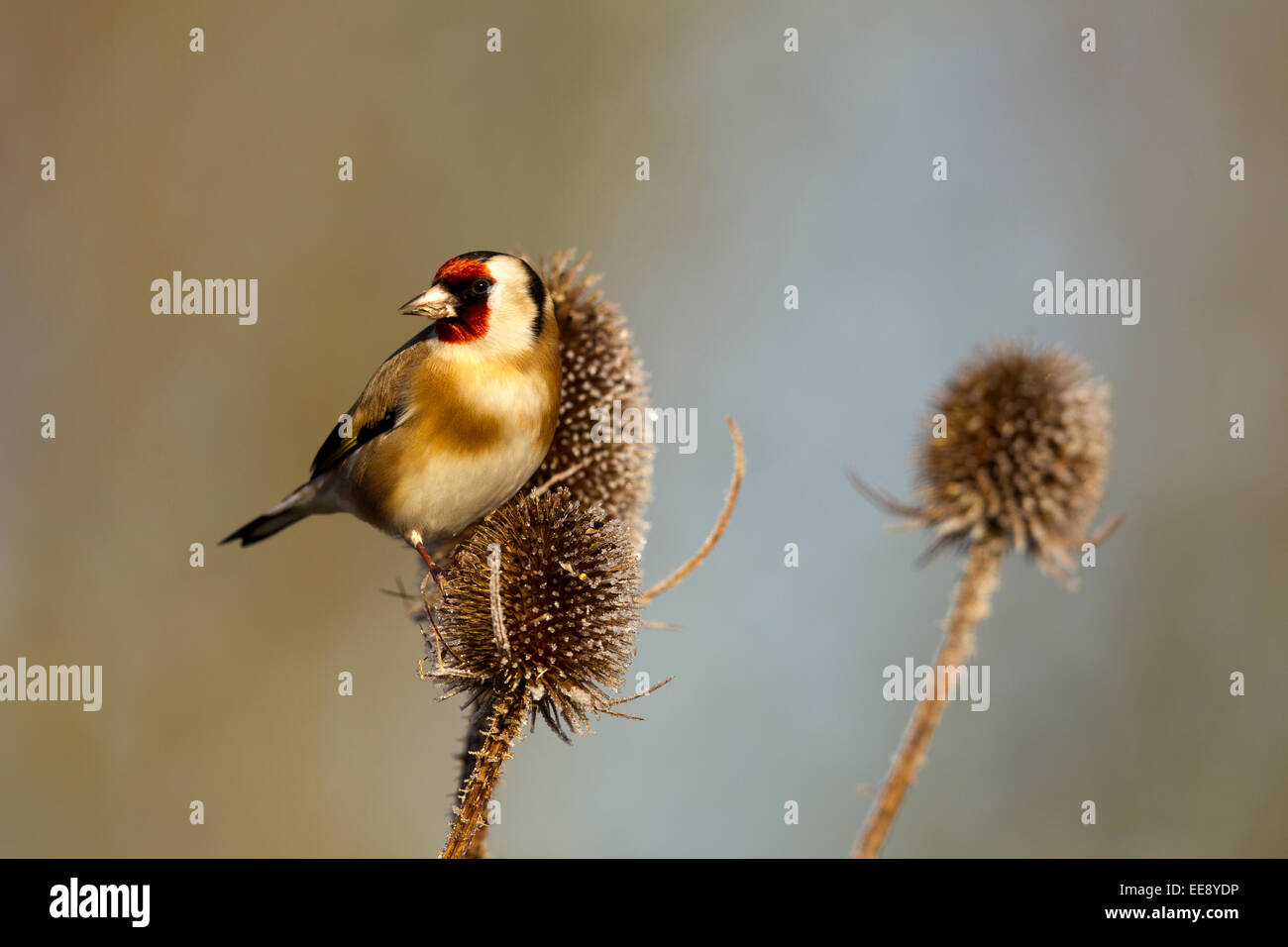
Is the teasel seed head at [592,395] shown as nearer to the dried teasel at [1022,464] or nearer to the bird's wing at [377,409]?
the bird's wing at [377,409]

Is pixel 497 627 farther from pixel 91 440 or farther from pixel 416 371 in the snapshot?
pixel 91 440

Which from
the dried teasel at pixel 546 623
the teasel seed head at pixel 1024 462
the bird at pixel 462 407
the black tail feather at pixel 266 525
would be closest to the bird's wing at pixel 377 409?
the bird at pixel 462 407

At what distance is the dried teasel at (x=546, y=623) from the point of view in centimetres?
466

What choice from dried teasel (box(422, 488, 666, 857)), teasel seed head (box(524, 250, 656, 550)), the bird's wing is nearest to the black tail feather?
the bird's wing

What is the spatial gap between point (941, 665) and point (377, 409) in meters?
3.00

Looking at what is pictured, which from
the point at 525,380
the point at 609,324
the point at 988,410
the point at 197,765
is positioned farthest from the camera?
the point at 197,765

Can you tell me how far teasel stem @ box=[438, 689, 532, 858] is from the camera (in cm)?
413

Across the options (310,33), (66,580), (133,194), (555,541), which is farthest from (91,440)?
(555,541)

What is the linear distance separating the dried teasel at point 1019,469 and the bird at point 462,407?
84.0 inches

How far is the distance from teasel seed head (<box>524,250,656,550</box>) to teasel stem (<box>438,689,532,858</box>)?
1227mm

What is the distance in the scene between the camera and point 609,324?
5785mm

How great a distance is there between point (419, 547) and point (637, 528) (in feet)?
3.95

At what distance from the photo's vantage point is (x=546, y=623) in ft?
15.5

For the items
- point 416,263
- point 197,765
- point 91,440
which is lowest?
point 197,765
